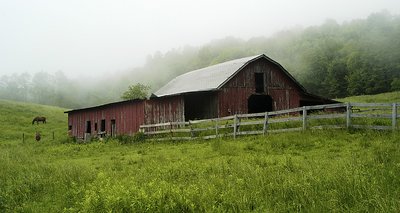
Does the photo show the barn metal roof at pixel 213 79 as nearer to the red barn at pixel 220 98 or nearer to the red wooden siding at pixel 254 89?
the red barn at pixel 220 98

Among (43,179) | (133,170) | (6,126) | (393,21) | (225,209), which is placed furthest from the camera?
(393,21)

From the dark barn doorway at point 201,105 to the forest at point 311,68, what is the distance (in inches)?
1897

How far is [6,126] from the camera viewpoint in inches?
1902

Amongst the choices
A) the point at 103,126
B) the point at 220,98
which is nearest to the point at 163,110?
the point at 220,98

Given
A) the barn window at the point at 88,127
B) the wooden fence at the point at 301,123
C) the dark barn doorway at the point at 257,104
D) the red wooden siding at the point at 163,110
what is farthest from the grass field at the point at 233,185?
the barn window at the point at 88,127

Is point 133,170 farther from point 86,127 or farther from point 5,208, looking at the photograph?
point 86,127

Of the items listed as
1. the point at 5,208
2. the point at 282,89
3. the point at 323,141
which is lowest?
the point at 5,208

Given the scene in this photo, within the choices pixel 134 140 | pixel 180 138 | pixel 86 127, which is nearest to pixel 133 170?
pixel 180 138

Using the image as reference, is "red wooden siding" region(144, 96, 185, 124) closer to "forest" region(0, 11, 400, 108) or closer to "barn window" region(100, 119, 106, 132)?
"barn window" region(100, 119, 106, 132)

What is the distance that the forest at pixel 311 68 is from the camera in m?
77.1

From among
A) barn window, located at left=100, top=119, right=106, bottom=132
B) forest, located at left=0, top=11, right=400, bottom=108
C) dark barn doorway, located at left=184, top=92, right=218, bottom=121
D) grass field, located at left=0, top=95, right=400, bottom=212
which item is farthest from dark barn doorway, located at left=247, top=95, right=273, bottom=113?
forest, located at left=0, top=11, right=400, bottom=108

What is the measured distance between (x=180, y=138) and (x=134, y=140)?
478cm

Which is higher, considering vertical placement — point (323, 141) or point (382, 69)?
point (382, 69)

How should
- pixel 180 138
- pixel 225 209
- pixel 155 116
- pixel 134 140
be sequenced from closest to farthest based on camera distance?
1. pixel 225 209
2. pixel 180 138
3. pixel 134 140
4. pixel 155 116
